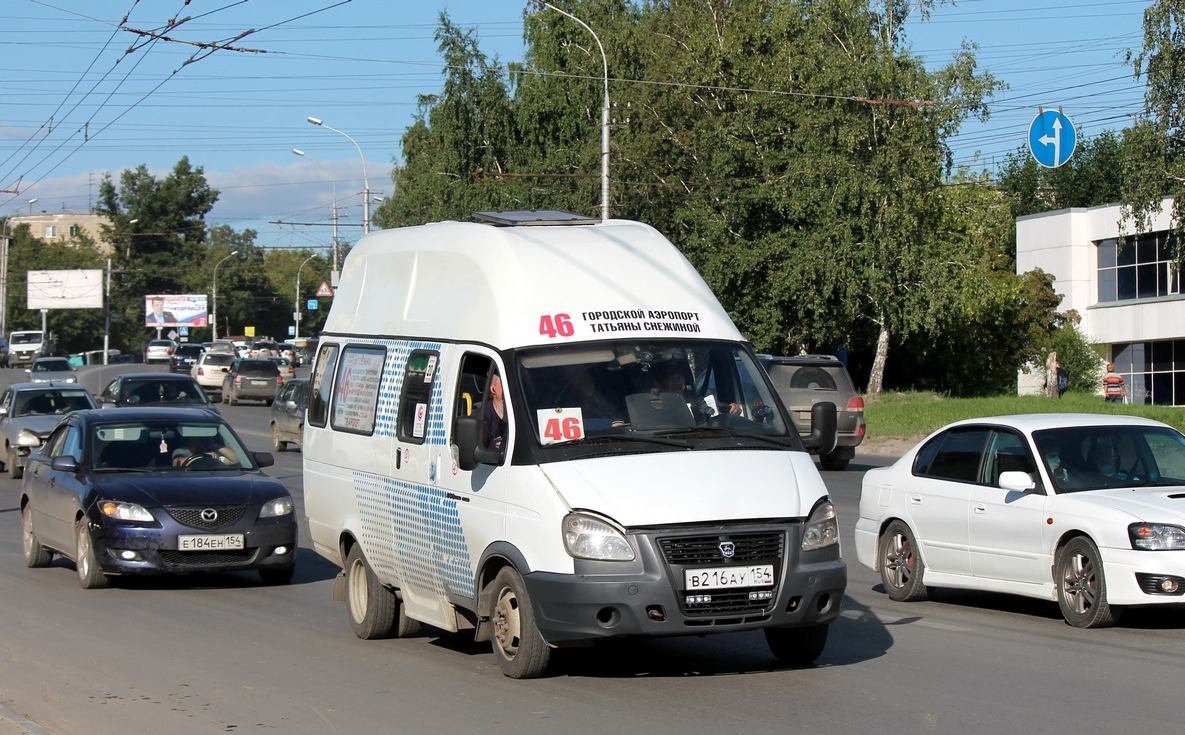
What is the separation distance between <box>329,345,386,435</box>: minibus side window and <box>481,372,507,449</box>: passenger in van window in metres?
1.64

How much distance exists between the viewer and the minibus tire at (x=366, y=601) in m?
10.1

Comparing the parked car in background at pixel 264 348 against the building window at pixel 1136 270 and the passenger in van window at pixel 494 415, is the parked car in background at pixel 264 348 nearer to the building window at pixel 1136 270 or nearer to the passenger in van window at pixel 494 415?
the building window at pixel 1136 270

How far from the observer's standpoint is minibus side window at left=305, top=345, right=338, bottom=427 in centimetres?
1129

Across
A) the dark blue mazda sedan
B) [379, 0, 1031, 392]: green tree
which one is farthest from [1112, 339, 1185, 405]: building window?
the dark blue mazda sedan

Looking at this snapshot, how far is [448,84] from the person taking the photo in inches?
2534

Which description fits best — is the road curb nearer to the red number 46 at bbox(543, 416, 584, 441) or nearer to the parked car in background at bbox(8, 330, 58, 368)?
the red number 46 at bbox(543, 416, 584, 441)

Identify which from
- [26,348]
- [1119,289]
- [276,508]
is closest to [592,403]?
[276,508]

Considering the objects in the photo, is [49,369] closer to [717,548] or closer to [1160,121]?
[1160,121]

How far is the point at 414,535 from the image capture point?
31.0ft

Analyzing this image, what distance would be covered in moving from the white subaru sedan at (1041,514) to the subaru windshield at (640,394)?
Answer: 2.60 m

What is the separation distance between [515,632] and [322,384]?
3.82 metres

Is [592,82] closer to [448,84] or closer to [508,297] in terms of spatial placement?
[448,84]

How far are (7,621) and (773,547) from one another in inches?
252

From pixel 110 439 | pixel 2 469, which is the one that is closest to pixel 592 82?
pixel 2 469
